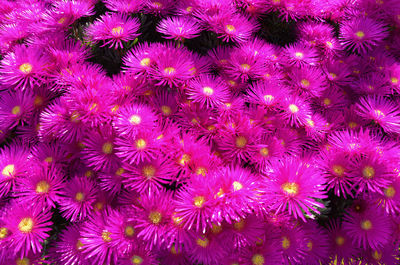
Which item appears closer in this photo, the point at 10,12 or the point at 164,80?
the point at 164,80

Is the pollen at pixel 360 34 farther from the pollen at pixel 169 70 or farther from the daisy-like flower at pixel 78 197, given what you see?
the daisy-like flower at pixel 78 197

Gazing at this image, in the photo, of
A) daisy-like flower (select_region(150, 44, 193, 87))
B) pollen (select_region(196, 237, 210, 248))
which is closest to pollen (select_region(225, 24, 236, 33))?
daisy-like flower (select_region(150, 44, 193, 87))

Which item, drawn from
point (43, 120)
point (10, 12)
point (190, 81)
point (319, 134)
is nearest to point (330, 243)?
point (319, 134)

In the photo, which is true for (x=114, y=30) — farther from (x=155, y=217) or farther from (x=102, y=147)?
(x=155, y=217)

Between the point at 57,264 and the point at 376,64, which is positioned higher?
the point at 376,64

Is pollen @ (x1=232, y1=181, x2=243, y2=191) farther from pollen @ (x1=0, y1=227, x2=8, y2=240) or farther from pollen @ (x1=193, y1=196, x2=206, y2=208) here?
pollen @ (x1=0, y1=227, x2=8, y2=240)

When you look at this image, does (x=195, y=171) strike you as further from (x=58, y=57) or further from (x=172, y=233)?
(x=58, y=57)

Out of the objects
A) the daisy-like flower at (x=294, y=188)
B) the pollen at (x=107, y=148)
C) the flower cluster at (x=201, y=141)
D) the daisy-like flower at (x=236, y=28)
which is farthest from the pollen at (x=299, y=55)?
the pollen at (x=107, y=148)

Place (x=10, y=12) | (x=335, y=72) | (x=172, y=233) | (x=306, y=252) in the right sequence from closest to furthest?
(x=172, y=233), (x=306, y=252), (x=335, y=72), (x=10, y=12)

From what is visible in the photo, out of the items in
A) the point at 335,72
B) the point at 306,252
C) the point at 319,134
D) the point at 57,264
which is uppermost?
the point at 335,72
